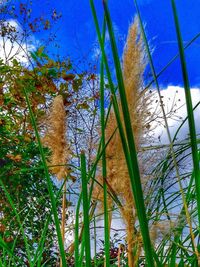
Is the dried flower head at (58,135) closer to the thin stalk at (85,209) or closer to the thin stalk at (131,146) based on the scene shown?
the thin stalk at (85,209)

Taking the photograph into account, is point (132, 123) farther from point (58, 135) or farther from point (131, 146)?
point (58, 135)

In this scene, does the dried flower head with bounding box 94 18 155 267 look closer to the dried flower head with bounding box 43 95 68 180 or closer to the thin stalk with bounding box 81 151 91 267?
the thin stalk with bounding box 81 151 91 267

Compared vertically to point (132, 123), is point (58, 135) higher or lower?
higher

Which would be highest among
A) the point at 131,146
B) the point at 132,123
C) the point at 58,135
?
the point at 58,135

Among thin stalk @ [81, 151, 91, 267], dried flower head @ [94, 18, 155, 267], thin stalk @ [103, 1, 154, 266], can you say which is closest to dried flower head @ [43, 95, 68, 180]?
dried flower head @ [94, 18, 155, 267]

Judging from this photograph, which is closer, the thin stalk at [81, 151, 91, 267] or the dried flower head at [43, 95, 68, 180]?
the thin stalk at [81, 151, 91, 267]

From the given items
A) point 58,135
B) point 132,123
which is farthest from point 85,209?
point 58,135

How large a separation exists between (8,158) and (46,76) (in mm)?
1084

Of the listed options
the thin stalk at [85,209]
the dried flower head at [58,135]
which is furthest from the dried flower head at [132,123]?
the dried flower head at [58,135]

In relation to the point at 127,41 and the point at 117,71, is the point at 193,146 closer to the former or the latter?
the point at 117,71

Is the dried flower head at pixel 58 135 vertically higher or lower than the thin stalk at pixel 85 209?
higher

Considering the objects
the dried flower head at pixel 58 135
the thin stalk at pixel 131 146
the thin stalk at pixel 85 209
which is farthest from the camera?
the dried flower head at pixel 58 135

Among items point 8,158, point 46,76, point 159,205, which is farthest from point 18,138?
point 159,205

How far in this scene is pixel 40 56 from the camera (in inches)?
243
